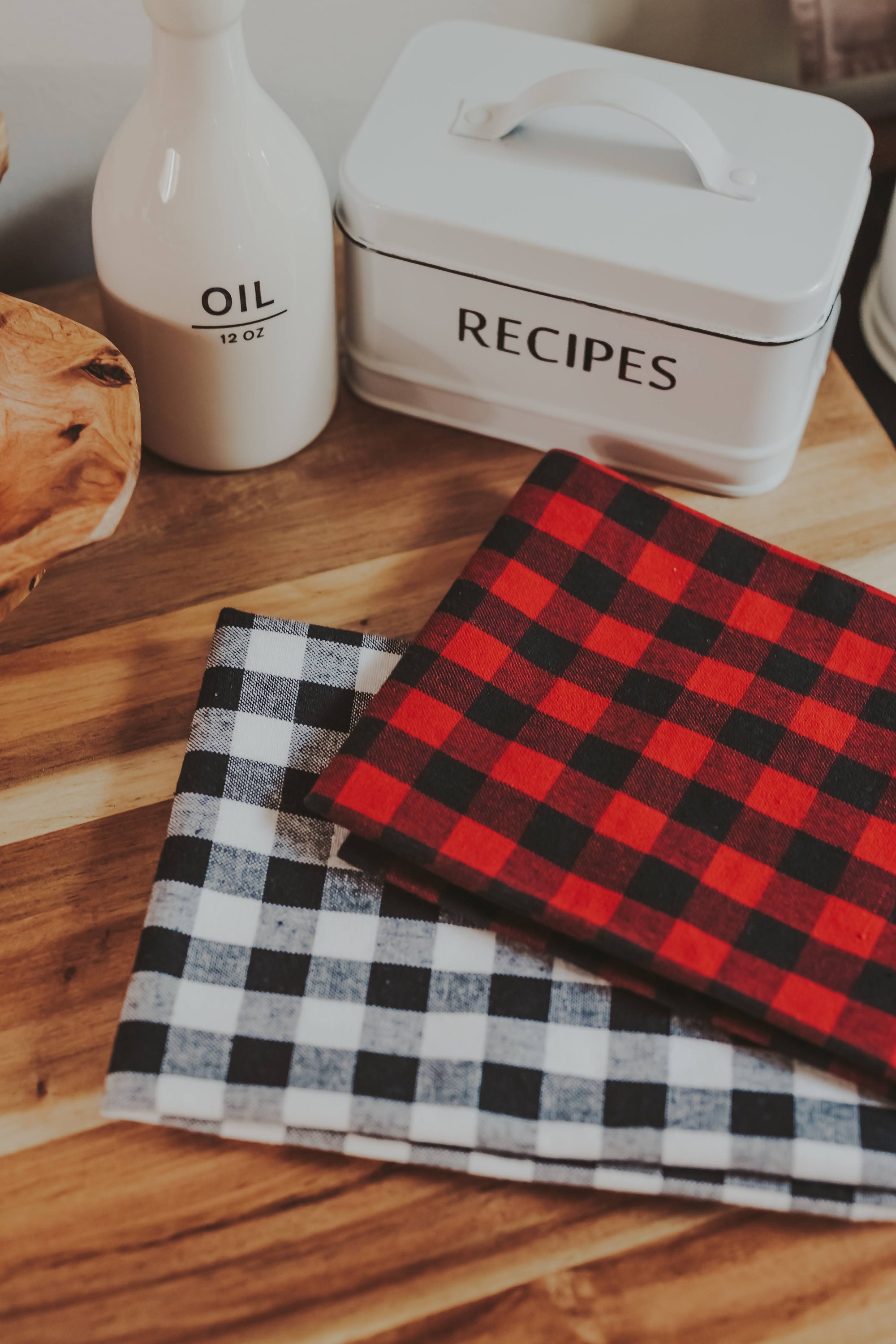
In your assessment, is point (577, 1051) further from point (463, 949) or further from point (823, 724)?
point (823, 724)

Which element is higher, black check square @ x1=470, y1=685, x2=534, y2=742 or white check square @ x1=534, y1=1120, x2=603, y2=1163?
black check square @ x1=470, y1=685, x2=534, y2=742

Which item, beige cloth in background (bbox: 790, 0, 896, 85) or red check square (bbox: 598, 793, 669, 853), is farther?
beige cloth in background (bbox: 790, 0, 896, 85)

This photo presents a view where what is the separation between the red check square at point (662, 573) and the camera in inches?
22.6

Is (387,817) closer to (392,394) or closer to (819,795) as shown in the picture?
(819,795)

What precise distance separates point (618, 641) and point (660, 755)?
6 cm

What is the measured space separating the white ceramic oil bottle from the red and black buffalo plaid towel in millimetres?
153

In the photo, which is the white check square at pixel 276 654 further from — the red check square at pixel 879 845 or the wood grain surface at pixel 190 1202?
the red check square at pixel 879 845

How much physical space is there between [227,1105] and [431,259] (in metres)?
0.42

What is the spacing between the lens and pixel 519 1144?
0.45 meters

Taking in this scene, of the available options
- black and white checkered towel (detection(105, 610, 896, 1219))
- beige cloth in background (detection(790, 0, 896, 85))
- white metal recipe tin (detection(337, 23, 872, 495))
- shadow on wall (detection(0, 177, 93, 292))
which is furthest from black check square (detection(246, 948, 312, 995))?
beige cloth in background (detection(790, 0, 896, 85))

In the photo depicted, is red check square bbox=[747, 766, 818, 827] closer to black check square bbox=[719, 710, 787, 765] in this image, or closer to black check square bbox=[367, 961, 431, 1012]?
black check square bbox=[719, 710, 787, 765]

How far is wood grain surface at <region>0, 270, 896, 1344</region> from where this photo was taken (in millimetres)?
442

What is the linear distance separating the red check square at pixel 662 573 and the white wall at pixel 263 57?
40 cm

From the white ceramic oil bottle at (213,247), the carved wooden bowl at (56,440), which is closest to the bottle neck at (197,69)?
the white ceramic oil bottle at (213,247)
